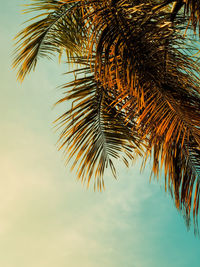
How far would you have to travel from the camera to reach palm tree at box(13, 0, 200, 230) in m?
2.98

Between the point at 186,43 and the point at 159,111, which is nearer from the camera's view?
the point at 159,111

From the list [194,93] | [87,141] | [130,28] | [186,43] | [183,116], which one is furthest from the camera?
[87,141]

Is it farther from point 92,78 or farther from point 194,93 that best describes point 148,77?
point 92,78

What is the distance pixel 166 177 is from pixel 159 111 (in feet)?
3.48

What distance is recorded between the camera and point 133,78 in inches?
119

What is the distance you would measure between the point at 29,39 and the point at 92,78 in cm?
96

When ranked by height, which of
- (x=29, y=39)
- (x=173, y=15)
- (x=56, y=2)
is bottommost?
(x=29, y=39)

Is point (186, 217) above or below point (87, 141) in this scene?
below

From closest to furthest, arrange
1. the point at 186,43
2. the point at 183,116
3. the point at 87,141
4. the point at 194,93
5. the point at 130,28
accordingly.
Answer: the point at 183,116
the point at 130,28
the point at 194,93
the point at 186,43
the point at 87,141

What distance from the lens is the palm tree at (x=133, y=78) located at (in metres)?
2.98

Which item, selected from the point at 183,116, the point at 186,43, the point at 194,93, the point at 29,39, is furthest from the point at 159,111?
the point at 29,39

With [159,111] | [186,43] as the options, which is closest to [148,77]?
[159,111]

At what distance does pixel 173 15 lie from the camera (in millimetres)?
3162

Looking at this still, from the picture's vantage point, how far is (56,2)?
3918 millimetres
